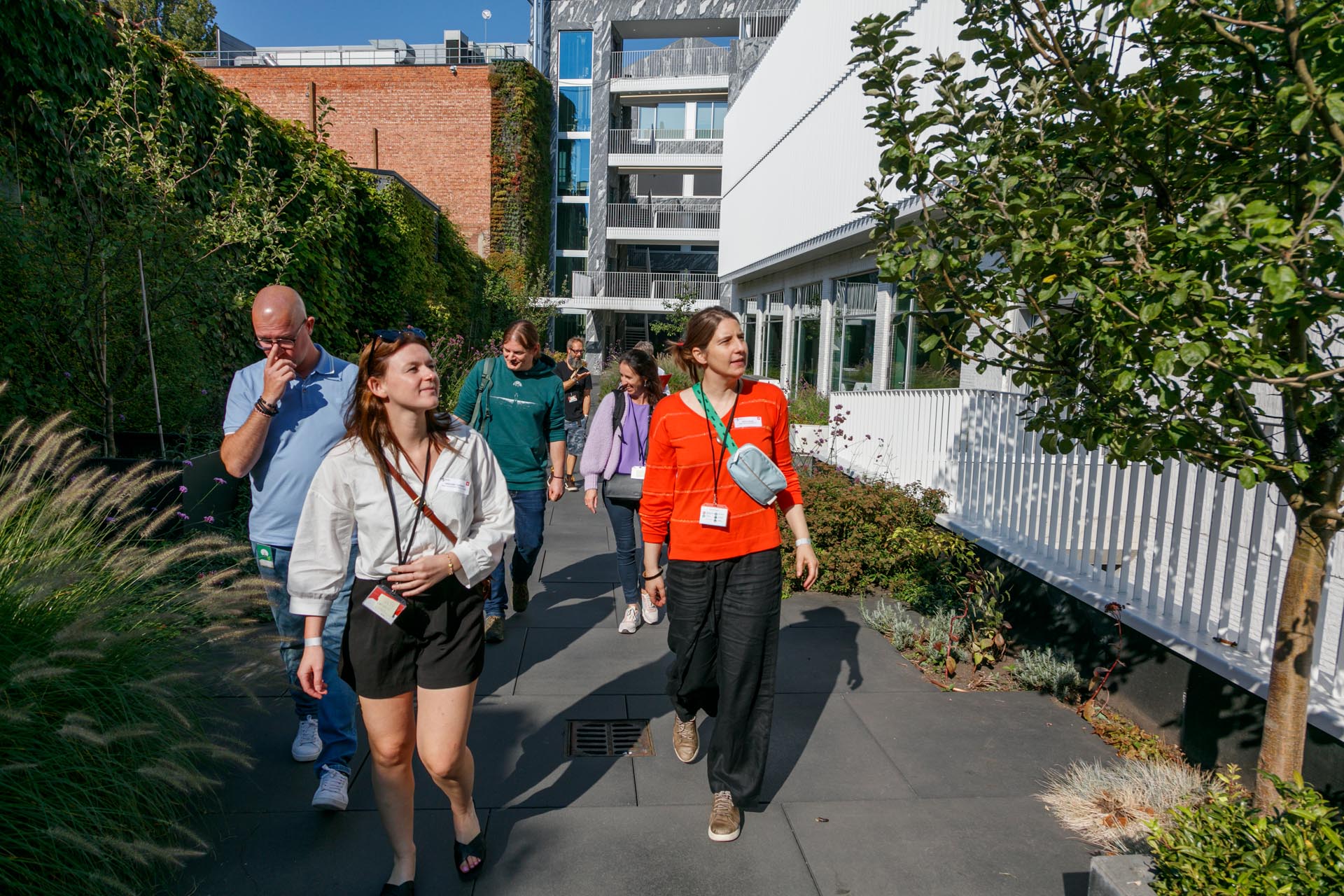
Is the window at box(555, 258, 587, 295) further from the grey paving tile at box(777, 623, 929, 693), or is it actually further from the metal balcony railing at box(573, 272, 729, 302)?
the grey paving tile at box(777, 623, 929, 693)

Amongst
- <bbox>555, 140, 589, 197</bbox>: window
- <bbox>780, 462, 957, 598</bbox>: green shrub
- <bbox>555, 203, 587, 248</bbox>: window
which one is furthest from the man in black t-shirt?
<bbox>555, 140, 589, 197</bbox>: window

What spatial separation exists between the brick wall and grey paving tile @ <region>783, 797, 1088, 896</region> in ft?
114

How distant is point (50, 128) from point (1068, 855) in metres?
7.79

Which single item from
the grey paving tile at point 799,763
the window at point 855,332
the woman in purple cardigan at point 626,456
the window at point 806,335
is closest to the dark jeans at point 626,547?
the woman in purple cardigan at point 626,456

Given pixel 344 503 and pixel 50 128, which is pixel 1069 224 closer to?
pixel 344 503

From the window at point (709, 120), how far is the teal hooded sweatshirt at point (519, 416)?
118 feet

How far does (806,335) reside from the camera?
704 inches

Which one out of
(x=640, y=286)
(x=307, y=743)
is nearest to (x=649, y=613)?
(x=307, y=743)

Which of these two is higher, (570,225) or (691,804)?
(570,225)

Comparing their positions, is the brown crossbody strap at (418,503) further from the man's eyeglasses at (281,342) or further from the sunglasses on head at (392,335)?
the man's eyeglasses at (281,342)

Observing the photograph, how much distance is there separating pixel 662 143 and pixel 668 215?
11.1 feet

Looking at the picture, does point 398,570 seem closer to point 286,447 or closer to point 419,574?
point 419,574

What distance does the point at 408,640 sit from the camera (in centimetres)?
291

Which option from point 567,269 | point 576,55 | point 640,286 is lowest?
point 640,286
